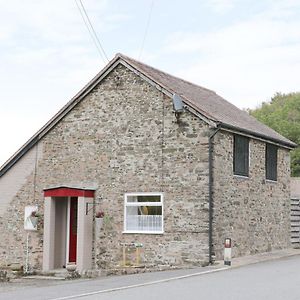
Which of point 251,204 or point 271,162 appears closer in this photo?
point 251,204

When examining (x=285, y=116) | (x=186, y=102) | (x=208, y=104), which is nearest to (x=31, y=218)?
(x=186, y=102)

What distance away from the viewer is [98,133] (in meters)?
25.2

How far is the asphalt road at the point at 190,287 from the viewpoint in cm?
1497

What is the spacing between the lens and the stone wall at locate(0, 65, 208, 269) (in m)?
23.0

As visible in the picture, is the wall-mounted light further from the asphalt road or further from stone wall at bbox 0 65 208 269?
the asphalt road

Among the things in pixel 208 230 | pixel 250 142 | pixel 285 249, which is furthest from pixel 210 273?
pixel 285 249

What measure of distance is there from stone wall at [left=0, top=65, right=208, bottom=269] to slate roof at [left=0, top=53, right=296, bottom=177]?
267 mm

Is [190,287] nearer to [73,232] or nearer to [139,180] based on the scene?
[139,180]

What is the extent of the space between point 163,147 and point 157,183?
1.22 m

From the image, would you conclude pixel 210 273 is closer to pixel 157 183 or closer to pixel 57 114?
pixel 157 183

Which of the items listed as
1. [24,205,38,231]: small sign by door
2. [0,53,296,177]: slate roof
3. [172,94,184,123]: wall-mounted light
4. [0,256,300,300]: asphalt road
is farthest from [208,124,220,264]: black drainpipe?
[24,205,38,231]: small sign by door

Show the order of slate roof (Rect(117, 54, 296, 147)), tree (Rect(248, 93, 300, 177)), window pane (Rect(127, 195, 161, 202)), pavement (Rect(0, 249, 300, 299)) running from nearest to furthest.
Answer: pavement (Rect(0, 249, 300, 299)) → slate roof (Rect(117, 54, 296, 147)) → window pane (Rect(127, 195, 161, 202)) → tree (Rect(248, 93, 300, 177))

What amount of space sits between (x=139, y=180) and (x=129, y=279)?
18.3 ft

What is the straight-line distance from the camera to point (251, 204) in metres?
25.6
